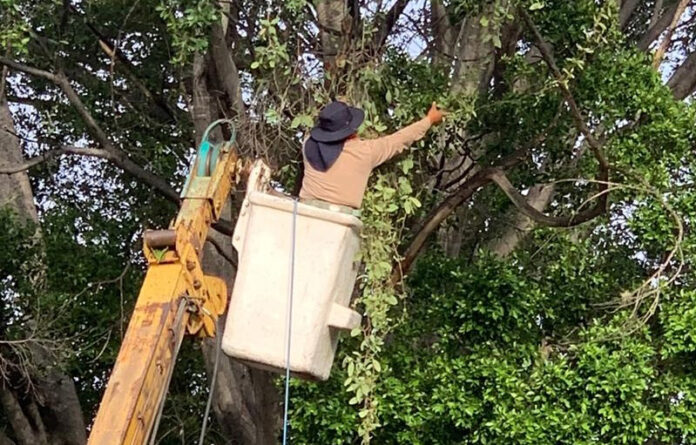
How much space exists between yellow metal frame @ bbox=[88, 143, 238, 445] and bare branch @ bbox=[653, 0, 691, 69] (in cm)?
405

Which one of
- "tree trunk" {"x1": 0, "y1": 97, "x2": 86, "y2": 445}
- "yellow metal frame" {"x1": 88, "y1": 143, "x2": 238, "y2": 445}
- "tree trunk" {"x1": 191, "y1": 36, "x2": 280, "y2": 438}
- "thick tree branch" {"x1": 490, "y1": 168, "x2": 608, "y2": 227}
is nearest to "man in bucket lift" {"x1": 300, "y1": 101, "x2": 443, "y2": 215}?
"yellow metal frame" {"x1": 88, "y1": 143, "x2": 238, "y2": 445}

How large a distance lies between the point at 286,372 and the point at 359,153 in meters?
0.88

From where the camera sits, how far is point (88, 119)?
713 cm

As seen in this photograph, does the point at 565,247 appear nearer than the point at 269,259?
No

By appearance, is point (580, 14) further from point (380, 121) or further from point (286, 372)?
point (286, 372)

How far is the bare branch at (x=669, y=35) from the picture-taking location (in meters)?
7.49

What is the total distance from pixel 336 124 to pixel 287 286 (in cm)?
71

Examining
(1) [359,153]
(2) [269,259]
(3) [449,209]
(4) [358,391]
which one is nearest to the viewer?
(2) [269,259]

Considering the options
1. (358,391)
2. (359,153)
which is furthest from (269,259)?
(358,391)

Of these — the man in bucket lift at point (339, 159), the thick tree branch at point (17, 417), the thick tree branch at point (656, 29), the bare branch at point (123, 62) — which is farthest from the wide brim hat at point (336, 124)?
the thick tree branch at point (17, 417)

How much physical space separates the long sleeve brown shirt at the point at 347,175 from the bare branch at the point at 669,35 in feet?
11.2

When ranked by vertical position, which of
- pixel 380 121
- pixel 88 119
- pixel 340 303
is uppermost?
pixel 88 119

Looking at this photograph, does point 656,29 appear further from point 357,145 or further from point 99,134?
point 357,145

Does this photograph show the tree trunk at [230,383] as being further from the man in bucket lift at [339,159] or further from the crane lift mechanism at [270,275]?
the crane lift mechanism at [270,275]
